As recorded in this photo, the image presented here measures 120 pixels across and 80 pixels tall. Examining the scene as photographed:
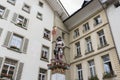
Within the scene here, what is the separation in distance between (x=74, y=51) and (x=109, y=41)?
17.5ft

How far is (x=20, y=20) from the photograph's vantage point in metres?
16.5

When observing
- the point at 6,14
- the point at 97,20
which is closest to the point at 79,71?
the point at 97,20

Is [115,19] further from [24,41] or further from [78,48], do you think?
Result: [24,41]

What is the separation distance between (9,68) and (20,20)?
583 centimetres

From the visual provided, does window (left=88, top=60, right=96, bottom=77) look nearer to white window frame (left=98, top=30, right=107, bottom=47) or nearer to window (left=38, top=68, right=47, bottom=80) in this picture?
white window frame (left=98, top=30, right=107, bottom=47)

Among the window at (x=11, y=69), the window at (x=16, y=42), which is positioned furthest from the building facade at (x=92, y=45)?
the window at (x=11, y=69)

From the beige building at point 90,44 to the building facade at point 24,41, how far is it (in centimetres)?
277

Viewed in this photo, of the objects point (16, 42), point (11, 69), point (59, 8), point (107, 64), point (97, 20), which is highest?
point (59, 8)

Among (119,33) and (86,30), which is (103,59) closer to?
(119,33)

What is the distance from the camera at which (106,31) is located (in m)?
16.4

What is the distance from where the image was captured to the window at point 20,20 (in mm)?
15633

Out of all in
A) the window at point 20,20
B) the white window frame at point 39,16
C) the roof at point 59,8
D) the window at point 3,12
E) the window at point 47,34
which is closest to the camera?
the window at point 3,12

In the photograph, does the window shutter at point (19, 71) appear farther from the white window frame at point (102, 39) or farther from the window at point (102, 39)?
the white window frame at point (102, 39)

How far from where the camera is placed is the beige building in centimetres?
1472
